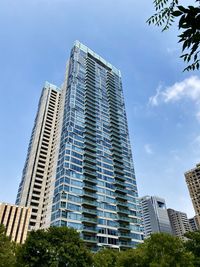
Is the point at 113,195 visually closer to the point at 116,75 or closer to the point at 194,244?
the point at 194,244

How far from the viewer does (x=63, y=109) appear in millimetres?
87875

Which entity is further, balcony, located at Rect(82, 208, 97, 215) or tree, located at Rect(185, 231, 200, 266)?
balcony, located at Rect(82, 208, 97, 215)

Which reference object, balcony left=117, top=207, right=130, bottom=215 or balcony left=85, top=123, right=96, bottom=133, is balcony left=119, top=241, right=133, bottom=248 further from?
balcony left=85, top=123, right=96, bottom=133

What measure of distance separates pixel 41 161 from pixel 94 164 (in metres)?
24.1

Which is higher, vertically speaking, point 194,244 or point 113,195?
point 113,195

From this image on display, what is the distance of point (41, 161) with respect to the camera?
3578 inches

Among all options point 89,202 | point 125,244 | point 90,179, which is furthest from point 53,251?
point 125,244

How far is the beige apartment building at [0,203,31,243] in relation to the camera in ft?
234

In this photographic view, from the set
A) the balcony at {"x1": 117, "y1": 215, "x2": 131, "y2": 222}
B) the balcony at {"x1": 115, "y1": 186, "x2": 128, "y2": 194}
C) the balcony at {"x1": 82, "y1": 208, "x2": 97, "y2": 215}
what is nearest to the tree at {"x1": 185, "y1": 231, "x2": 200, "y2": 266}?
the balcony at {"x1": 82, "y1": 208, "x2": 97, "y2": 215}

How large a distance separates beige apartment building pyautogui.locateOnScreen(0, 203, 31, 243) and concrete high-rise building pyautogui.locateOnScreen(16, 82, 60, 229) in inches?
148

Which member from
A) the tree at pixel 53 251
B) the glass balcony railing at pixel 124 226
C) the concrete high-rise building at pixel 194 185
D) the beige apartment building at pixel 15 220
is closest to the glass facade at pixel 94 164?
the glass balcony railing at pixel 124 226

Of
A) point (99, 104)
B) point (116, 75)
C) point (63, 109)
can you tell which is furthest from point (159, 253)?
point (116, 75)

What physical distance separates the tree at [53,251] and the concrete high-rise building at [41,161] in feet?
142

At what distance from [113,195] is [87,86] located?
144ft
